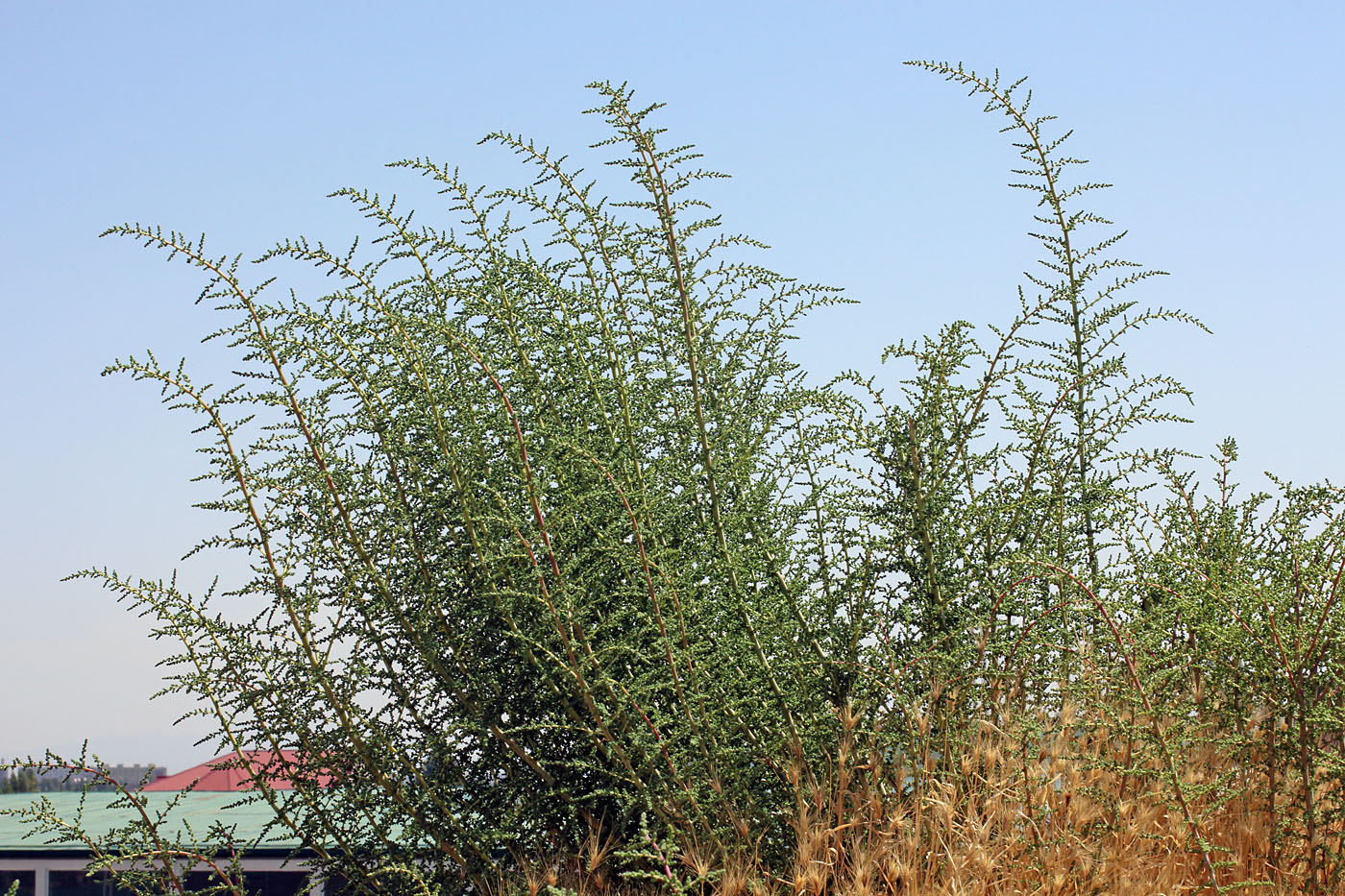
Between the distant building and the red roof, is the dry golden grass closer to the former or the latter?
the red roof

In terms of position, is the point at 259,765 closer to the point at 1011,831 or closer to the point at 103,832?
the point at 1011,831

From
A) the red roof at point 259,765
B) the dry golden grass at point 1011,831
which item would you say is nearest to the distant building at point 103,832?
the red roof at point 259,765

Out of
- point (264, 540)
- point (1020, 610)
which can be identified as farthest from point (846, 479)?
point (264, 540)

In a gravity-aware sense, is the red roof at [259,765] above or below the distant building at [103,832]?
above

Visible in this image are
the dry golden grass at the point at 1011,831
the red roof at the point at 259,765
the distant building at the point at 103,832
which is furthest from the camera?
the distant building at the point at 103,832

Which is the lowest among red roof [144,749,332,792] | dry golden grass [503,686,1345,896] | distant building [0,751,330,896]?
distant building [0,751,330,896]

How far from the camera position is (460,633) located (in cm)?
485

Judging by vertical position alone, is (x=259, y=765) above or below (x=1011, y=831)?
above

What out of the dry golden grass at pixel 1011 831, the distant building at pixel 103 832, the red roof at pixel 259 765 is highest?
A: the red roof at pixel 259 765

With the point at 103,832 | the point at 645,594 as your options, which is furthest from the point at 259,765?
the point at 103,832

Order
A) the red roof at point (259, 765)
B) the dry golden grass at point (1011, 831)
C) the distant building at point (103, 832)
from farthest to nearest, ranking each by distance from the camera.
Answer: the distant building at point (103, 832), the red roof at point (259, 765), the dry golden grass at point (1011, 831)

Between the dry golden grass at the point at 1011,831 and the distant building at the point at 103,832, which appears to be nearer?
the dry golden grass at the point at 1011,831

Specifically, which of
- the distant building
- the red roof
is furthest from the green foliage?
the distant building

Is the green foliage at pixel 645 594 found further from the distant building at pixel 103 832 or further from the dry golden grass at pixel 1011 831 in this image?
the distant building at pixel 103 832
